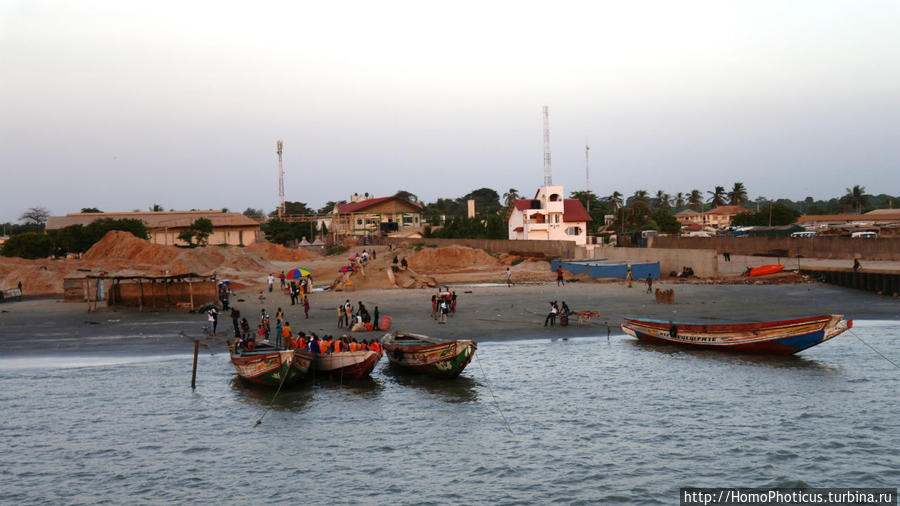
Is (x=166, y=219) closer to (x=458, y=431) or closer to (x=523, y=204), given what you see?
(x=523, y=204)

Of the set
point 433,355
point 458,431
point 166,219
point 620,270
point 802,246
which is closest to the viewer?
point 458,431

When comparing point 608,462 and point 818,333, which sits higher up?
point 818,333

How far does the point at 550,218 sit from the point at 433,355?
7252 centimetres

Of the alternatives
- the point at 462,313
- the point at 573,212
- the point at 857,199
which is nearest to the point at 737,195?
the point at 857,199

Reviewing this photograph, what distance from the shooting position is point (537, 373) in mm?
34438

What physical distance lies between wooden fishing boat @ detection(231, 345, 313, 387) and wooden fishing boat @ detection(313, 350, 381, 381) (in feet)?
1.96

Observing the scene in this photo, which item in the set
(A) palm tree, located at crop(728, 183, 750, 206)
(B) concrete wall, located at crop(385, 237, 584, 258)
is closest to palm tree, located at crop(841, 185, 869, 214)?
(A) palm tree, located at crop(728, 183, 750, 206)

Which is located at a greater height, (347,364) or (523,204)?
(523,204)

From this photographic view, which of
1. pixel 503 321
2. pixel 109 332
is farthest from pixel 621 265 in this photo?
pixel 109 332

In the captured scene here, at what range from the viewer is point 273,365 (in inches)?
1221

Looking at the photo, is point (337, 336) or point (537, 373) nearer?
point (537, 373)

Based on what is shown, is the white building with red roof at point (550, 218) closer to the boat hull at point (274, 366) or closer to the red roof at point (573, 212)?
the red roof at point (573, 212)

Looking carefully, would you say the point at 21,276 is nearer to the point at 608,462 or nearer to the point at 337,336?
the point at 337,336

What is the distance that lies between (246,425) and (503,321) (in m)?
22.5
